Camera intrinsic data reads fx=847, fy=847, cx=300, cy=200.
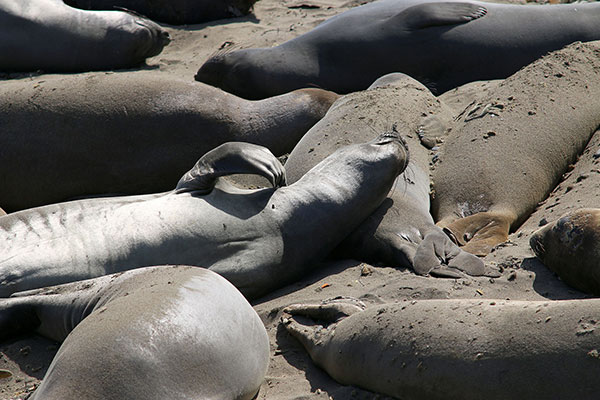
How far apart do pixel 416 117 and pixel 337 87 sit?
1.46 meters

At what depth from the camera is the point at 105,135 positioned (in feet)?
17.7

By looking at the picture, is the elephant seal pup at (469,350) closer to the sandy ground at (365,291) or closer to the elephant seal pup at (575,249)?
the sandy ground at (365,291)

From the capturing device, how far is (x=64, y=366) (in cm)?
265

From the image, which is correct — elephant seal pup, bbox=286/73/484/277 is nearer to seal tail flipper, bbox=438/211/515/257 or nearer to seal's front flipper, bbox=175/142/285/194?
seal tail flipper, bbox=438/211/515/257

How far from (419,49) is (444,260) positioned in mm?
3066

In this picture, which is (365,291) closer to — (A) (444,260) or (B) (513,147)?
(A) (444,260)

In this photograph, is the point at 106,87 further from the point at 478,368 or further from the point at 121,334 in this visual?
the point at 478,368

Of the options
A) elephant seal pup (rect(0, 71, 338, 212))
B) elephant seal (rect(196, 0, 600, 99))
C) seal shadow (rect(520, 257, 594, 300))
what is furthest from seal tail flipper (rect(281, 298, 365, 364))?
elephant seal (rect(196, 0, 600, 99))

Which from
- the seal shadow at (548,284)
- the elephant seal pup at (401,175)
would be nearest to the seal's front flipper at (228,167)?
the elephant seal pup at (401,175)

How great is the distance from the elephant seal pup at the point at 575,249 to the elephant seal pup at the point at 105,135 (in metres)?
2.38

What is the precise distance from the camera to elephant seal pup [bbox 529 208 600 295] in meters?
3.47

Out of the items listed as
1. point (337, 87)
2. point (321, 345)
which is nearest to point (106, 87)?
point (337, 87)

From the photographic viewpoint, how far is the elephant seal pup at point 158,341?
2613 mm

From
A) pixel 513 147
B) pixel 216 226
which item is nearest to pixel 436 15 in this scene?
pixel 513 147
